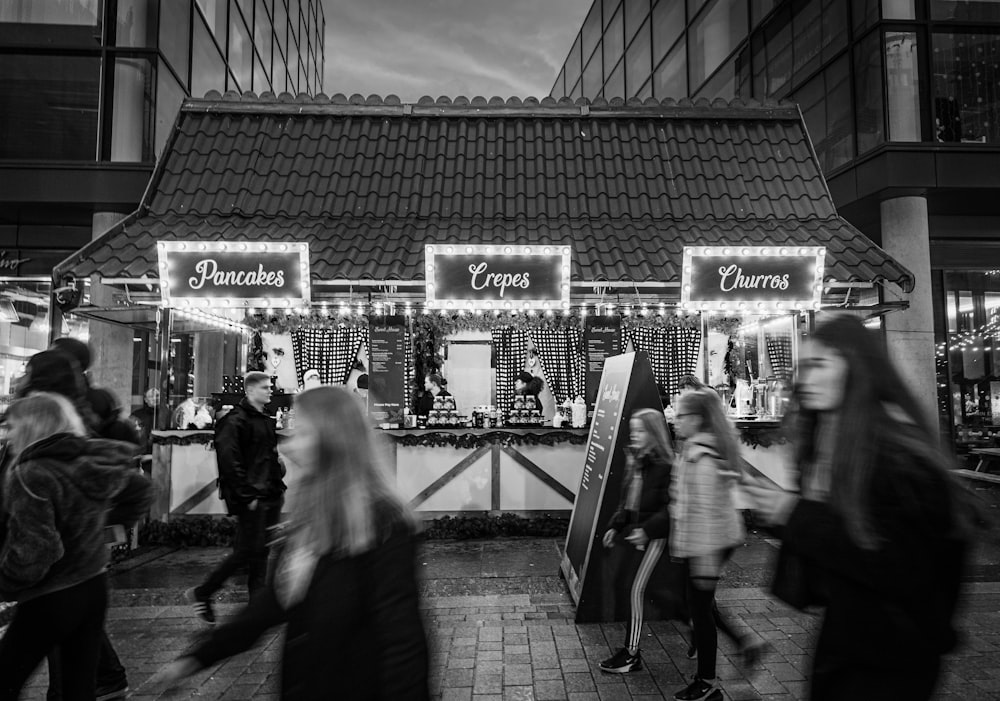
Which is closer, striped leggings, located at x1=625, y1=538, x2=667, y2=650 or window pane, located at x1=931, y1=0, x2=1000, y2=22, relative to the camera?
striped leggings, located at x1=625, y1=538, x2=667, y2=650

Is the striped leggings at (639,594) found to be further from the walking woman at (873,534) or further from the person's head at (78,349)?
the person's head at (78,349)

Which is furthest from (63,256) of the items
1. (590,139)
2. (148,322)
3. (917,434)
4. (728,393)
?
(917,434)

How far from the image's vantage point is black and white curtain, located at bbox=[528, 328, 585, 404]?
11.0 metres

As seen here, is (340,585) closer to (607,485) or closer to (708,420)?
(708,420)

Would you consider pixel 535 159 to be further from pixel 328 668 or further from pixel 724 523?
pixel 328 668

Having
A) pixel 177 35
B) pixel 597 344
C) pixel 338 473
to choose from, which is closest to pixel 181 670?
pixel 338 473

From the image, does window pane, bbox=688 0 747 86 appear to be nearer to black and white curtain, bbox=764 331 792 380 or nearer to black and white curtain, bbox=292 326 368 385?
black and white curtain, bbox=764 331 792 380

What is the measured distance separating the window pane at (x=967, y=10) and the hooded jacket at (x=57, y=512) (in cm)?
1396

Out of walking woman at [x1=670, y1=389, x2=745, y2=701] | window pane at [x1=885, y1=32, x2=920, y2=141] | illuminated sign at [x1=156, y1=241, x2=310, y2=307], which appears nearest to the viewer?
walking woman at [x1=670, y1=389, x2=745, y2=701]

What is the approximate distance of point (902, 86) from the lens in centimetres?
1091

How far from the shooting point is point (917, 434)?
1973 mm

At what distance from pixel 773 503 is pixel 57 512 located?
3142 mm

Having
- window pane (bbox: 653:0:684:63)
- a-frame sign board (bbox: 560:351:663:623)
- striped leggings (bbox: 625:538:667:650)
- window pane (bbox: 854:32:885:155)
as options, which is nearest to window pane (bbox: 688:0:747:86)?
window pane (bbox: 653:0:684:63)

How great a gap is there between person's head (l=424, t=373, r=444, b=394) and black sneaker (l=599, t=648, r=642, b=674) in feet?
22.1
